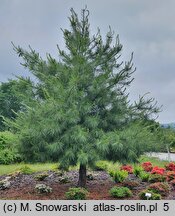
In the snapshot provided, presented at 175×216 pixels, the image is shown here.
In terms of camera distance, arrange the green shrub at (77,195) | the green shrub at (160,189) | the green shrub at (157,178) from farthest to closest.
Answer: the green shrub at (157,178)
the green shrub at (160,189)
the green shrub at (77,195)

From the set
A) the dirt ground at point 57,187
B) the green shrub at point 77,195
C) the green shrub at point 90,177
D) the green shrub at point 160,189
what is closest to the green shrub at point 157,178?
the dirt ground at point 57,187

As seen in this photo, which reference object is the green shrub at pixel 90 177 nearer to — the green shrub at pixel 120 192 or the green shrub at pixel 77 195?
the green shrub at pixel 120 192

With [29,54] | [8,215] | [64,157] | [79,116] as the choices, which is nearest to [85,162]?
[64,157]

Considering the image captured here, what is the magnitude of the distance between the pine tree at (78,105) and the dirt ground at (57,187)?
0.64m

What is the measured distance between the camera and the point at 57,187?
9.67m

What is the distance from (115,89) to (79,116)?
1291 mm

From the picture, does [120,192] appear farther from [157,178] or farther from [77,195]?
[157,178]

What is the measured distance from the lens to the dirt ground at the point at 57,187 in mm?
8586

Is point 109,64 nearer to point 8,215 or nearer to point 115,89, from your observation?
point 115,89

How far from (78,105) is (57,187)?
245cm

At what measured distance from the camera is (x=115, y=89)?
9.28 m

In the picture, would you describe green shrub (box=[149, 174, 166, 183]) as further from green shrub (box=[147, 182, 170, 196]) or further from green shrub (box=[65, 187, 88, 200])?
green shrub (box=[65, 187, 88, 200])

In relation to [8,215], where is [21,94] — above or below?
above

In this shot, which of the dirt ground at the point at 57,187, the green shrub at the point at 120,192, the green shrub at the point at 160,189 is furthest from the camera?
the green shrub at the point at 160,189
